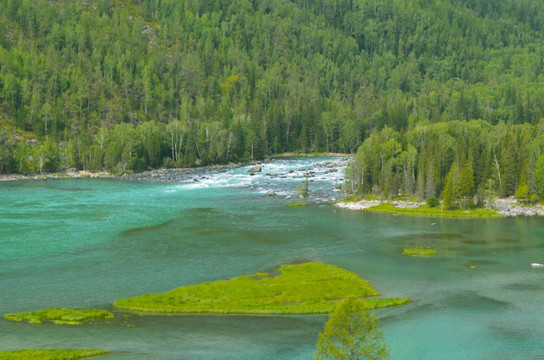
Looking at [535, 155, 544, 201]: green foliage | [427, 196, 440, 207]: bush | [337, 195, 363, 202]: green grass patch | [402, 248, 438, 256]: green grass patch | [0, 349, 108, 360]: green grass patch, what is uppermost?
[535, 155, 544, 201]: green foliage

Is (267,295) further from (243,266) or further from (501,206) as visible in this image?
(501,206)

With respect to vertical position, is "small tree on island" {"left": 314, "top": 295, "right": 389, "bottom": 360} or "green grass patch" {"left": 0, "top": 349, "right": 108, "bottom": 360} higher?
"small tree on island" {"left": 314, "top": 295, "right": 389, "bottom": 360}

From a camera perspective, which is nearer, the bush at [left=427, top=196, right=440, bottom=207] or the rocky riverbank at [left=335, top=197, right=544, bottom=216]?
the rocky riverbank at [left=335, top=197, right=544, bottom=216]

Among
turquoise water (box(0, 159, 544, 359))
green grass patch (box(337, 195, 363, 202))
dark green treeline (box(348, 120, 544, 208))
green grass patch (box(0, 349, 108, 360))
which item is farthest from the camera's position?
green grass patch (box(337, 195, 363, 202))

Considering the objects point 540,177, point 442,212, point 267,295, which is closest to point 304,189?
point 442,212

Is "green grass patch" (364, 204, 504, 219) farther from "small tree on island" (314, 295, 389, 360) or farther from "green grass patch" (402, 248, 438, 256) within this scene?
"small tree on island" (314, 295, 389, 360)

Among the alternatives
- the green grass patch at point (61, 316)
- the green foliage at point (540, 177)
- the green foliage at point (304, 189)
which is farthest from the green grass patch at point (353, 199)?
the green grass patch at point (61, 316)

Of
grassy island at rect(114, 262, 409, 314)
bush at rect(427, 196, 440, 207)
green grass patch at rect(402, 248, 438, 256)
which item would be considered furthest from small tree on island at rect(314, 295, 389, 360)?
bush at rect(427, 196, 440, 207)
